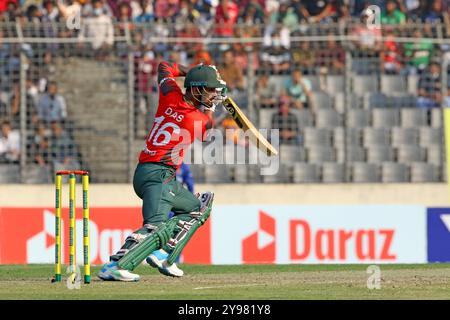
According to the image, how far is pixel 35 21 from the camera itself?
2239cm

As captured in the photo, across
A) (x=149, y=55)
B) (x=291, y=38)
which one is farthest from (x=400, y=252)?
(x=149, y=55)

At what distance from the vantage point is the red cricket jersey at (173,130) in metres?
13.2

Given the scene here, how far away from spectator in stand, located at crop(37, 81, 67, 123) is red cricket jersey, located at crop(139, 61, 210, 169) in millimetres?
8177

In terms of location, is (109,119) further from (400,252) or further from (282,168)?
(400,252)

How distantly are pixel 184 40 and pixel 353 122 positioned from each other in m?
3.33

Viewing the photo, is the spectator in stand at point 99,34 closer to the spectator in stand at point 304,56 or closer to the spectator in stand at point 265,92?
the spectator in stand at point 265,92

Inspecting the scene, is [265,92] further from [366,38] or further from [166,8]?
[166,8]

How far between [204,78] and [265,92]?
8222 millimetres

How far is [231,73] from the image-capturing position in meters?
21.5

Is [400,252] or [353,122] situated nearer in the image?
[400,252]

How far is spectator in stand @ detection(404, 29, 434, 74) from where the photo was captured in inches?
849

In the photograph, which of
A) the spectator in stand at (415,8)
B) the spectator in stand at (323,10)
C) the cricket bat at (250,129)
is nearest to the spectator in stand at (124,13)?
the spectator in stand at (323,10)

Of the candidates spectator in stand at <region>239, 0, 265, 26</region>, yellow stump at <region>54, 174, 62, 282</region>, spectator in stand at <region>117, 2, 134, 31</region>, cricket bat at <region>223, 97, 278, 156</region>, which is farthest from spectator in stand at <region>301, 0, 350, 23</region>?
yellow stump at <region>54, 174, 62, 282</region>

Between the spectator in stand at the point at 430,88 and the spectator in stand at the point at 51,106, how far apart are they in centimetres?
632
